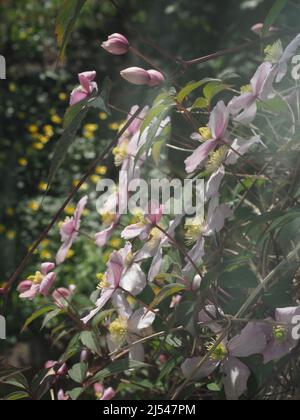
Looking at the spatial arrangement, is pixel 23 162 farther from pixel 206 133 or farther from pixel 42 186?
pixel 206 133

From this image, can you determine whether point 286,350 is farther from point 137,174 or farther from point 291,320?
point 137,174

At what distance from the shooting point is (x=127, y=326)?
96cm

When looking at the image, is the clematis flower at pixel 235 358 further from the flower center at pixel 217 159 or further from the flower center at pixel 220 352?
the flower center at pixel 217 159

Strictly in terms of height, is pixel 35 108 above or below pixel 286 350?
below

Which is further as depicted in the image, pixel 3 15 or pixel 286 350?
pixel 3 15

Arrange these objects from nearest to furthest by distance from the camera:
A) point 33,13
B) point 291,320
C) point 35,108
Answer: point 291,320, point 35,108, point 33,13

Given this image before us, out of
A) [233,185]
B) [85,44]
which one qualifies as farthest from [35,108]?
[233,185]

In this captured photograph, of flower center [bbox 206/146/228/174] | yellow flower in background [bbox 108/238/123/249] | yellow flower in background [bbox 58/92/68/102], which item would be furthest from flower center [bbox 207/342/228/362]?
yellow flower in background [bbox 58/92/68/102]

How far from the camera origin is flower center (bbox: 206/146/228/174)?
864mm

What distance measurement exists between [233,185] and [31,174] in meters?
2.15

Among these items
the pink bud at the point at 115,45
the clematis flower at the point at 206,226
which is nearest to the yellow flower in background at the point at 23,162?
the pink bud at the point at 115,45

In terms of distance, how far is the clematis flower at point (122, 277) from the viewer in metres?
0.92

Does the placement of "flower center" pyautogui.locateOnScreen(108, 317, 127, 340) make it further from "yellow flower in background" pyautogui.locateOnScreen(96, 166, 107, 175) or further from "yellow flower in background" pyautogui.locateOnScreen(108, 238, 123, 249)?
"yellow flower in background" pyautogui.locateOnScreen(96, 166, 107, 175)
